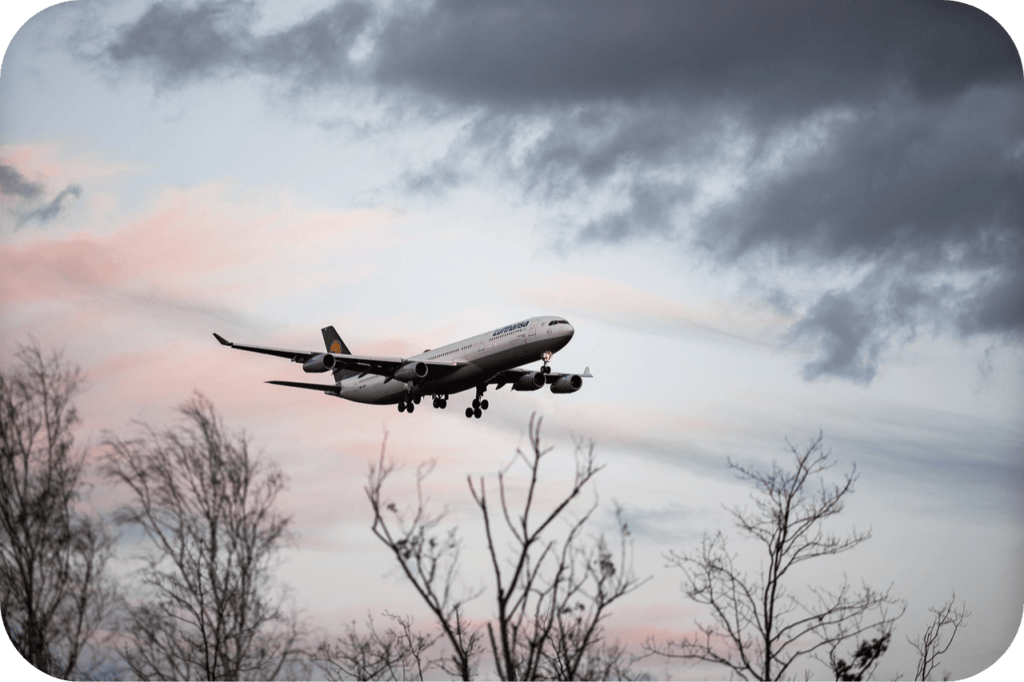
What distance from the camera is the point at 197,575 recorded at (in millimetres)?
37875

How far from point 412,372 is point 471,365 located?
3.29 metres

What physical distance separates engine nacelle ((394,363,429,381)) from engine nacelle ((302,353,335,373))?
551cm

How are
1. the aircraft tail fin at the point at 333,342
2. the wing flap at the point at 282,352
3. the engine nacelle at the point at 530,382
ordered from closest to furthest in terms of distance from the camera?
the wing flap at the point at 282,352
the engine nacelle at the point at 530,382
the aircraft tail fin at the point at 333,342

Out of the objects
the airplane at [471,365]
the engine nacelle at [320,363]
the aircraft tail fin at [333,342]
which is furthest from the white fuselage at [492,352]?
the aircraft tail fin at [333,342]

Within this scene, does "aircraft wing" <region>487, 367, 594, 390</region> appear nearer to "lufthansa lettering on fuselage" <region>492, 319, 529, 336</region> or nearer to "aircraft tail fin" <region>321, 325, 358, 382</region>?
"lufthansa lettering on fuselage" <region>492, 319, 529, 336</region>

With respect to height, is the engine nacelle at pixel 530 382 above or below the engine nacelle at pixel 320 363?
below

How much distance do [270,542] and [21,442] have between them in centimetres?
1052

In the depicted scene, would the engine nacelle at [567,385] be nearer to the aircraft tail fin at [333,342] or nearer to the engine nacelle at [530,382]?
the engine nacelle at [530,382]

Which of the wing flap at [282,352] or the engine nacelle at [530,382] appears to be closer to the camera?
the wing flap at [282,352]

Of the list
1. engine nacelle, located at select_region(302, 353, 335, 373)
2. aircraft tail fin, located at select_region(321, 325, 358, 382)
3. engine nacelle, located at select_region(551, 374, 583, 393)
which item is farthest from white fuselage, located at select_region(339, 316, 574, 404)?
aircraft tail fin, located at select_region(321, 325, 358, 382)

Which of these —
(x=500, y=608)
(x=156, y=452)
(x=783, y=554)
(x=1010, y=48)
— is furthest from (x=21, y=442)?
(x=1010, y=48)

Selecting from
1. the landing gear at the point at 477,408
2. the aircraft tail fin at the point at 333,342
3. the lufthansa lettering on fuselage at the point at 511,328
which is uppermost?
the aircraft tail fin at the point at 333,342

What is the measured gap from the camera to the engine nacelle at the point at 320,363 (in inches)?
2474

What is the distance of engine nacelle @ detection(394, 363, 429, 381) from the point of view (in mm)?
66625
